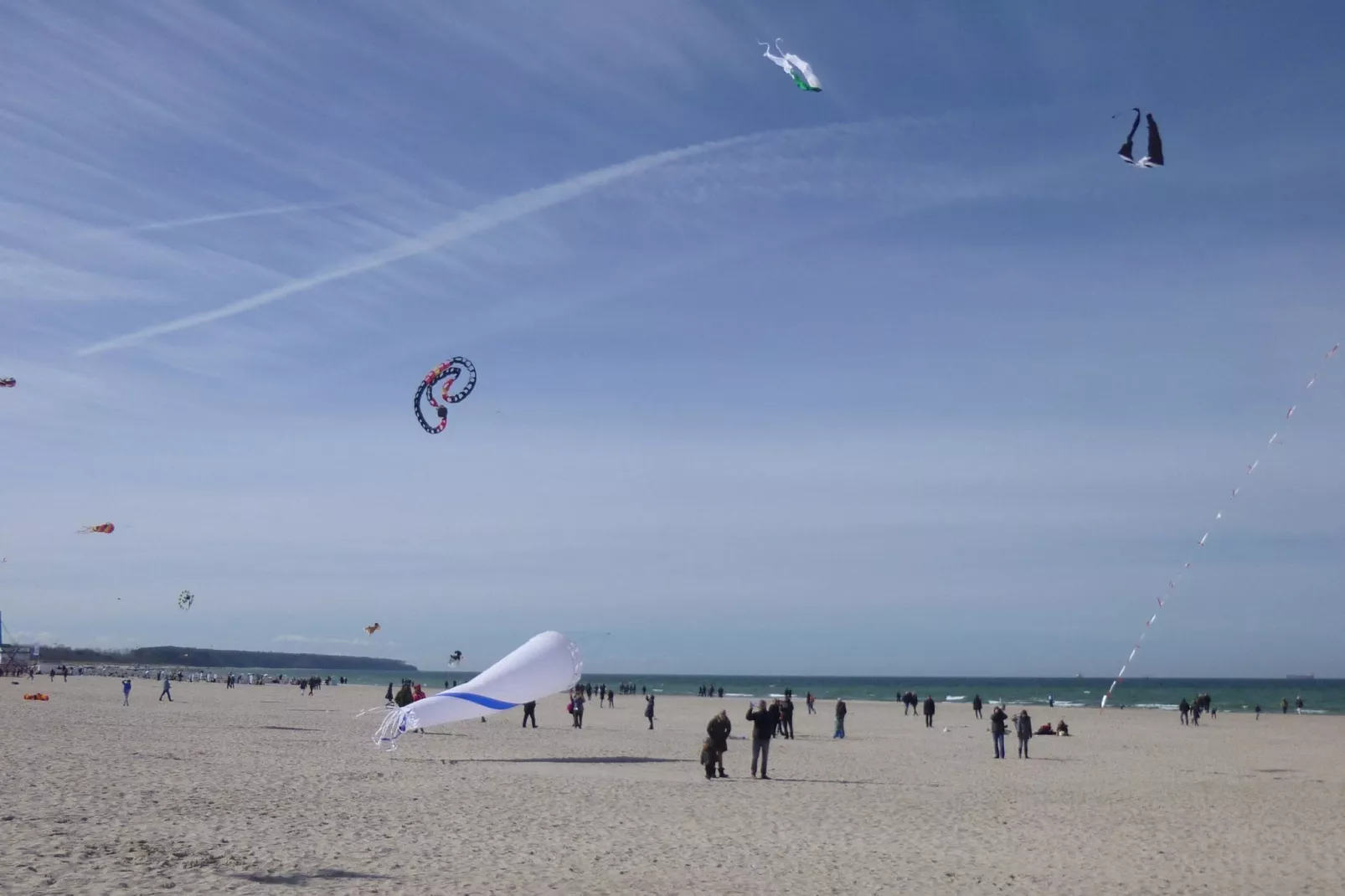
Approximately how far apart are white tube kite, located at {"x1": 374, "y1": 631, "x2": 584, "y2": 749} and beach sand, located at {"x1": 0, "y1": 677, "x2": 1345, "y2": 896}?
2.51 ft

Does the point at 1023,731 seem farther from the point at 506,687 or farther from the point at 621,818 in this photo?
the point at 621,818

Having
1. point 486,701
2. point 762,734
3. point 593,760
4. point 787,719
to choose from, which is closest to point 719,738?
point 762,734

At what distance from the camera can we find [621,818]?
42.2 ft

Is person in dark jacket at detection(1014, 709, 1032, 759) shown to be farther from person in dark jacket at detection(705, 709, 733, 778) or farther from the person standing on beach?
person in dark jacket at detection(705, 709, 733, 778)

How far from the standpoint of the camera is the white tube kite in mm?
20188

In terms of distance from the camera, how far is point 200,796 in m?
13.2

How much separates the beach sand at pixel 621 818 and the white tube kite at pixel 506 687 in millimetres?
765

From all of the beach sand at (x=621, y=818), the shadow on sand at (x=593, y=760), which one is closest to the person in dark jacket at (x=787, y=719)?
the beach sand at (x=621, y=818)

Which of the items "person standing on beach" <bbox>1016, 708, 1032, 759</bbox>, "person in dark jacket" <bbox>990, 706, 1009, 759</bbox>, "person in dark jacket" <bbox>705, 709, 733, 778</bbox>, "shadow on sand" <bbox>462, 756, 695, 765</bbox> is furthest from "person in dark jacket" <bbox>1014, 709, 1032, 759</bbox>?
"person in dark jacket" <bbox>705, 709, 733, 778</bbox>

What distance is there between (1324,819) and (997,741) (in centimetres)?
901

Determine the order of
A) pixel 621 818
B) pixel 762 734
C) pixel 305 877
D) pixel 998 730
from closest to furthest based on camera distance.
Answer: pixel 305 877 → pixel 621 818 → pixel 762 734 → pixel 998 730

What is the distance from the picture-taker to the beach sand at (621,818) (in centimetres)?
946

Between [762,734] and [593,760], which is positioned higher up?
[762,734]

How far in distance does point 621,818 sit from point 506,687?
8.04 metres
